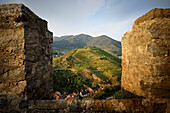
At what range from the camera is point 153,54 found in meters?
1.52

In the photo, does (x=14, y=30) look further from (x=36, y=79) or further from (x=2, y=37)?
(x=36, y=79)

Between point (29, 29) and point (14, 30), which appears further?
point (29, 29)

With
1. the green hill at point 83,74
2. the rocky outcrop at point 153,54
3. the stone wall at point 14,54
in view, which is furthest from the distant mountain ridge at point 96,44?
the stone wall at point 14,54

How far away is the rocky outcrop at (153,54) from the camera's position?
1.45m

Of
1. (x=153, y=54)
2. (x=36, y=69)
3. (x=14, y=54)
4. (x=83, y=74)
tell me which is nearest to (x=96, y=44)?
(x=83, y=74)

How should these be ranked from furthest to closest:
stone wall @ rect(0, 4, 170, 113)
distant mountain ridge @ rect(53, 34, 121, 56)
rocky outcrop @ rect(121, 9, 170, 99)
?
distant mountain ridge @ rect(53, 34, 121, 56) < rocky outcrop @ rect(121, 9, 170, 99) < stone wall @ rect(0, 4, 170, 113)

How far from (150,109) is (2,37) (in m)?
2.96

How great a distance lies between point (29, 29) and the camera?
1.52 m

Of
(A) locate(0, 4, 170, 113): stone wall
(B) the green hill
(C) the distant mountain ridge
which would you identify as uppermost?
(C) the distant mountain ridge

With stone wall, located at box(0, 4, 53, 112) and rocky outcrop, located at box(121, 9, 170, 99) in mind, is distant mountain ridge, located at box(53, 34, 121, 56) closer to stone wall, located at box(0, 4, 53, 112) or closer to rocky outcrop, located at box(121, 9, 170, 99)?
rocky outcrop, located at box(121, 9, 170, 99)

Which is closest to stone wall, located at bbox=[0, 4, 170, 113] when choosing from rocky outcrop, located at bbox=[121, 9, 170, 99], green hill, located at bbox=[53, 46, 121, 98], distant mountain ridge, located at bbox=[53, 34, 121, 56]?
rocky outcrop, located at bbox=[121, 9, 170, 99]

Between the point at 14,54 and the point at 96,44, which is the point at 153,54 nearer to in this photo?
the point at 14,54

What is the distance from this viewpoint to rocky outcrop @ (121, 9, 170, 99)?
1448 mm

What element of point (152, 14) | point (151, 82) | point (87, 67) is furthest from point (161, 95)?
point (87, 67)
